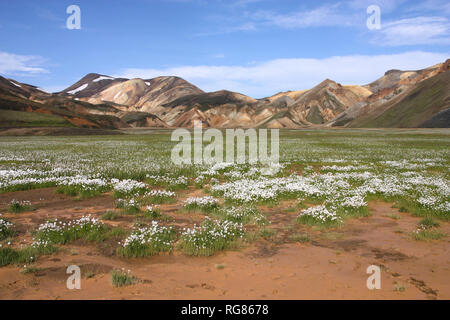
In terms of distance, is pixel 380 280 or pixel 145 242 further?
pixel 145 242

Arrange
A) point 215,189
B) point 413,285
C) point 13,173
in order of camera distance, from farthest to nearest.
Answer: point 13,173 → point 215,189 → point 413,285

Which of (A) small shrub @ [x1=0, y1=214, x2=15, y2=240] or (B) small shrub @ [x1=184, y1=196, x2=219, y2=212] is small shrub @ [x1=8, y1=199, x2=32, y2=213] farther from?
(B) small shrub @ [x1=184, y1=196, x2=219, y2=212]

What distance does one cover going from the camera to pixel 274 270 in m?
7.22

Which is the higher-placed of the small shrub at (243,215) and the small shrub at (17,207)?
the small shrub at (17,207)

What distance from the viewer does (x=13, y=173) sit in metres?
18.5

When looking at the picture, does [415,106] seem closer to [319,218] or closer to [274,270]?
[319,218]

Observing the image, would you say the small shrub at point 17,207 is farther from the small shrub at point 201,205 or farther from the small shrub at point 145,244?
the small shrub at point 201,205

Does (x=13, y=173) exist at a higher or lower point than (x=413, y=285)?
higher

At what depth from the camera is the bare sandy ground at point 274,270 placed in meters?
6.07

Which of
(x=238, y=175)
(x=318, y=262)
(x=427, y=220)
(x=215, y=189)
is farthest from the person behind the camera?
(x=238, y=175)

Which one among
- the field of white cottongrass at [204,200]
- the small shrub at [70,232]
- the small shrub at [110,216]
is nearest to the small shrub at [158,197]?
the field of white cottongrass at [204,200]

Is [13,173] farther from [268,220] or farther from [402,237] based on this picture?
[402,237]
